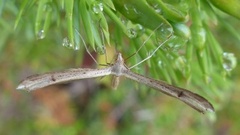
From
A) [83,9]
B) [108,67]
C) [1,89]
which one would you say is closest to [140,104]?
[1,89]

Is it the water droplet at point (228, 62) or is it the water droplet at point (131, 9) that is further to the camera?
the water droplet at point (228, 62)

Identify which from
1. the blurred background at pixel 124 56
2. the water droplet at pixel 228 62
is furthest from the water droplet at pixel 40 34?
the water droplet at pixel 228 62

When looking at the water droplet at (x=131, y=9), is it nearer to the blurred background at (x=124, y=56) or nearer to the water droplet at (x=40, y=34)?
the blurred background at (x=124, y=56)

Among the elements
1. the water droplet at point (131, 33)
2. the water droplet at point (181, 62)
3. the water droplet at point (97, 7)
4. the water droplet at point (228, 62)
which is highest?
the water droplet at point (97, 7)

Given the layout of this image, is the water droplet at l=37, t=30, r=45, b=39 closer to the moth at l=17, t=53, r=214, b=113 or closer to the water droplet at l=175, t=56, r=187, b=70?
the moth at l=17, t=53, r=214, b=113

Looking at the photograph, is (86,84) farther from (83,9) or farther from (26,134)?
(83,9)

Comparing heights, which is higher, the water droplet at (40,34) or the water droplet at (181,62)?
the water droplet at (40,34)

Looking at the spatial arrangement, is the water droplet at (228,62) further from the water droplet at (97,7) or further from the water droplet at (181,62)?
the water droplet at (97,7)

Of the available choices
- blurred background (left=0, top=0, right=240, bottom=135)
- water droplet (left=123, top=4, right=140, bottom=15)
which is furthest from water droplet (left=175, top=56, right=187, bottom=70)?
water droplet (left=123, top=4, right=140, bottom=15)
